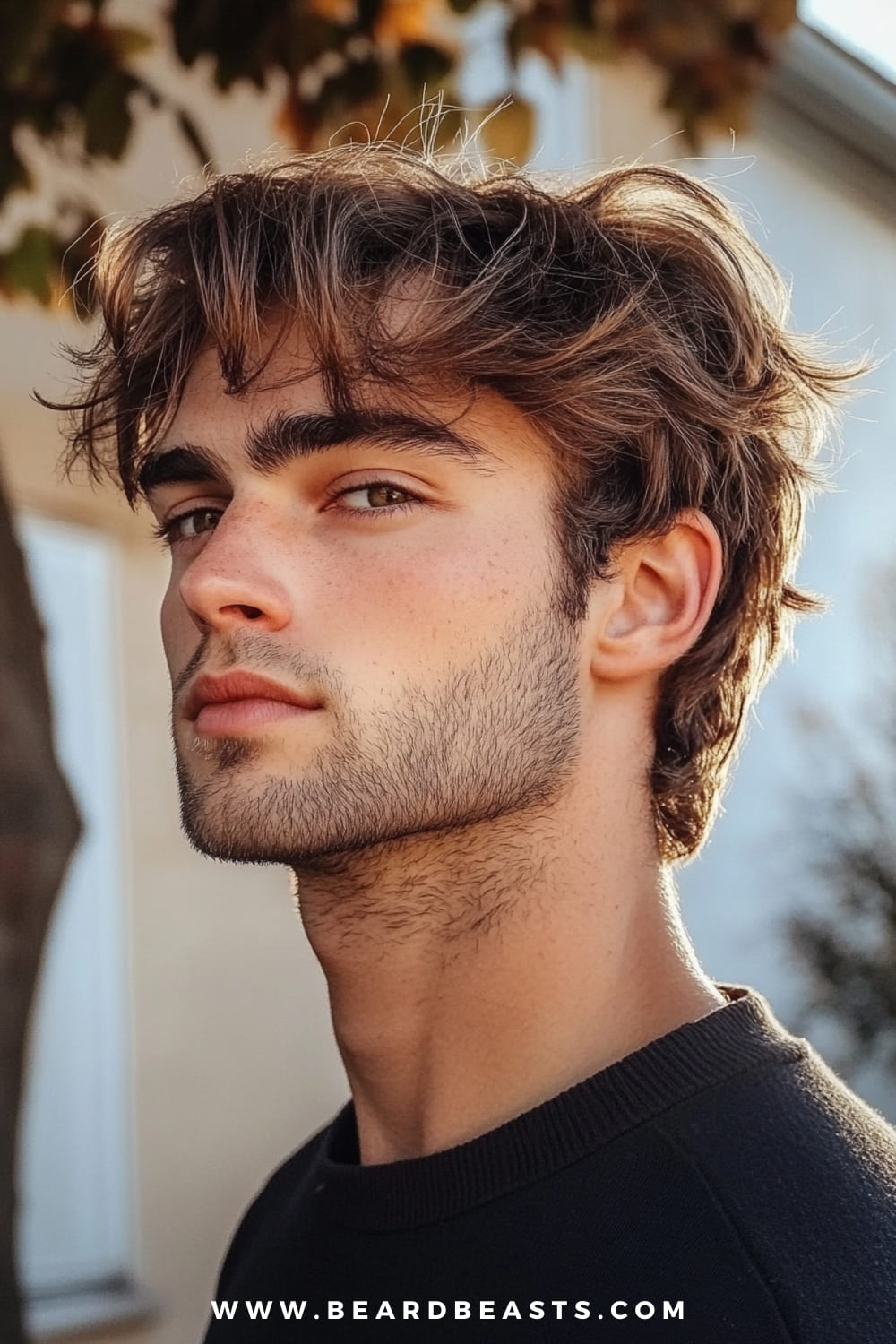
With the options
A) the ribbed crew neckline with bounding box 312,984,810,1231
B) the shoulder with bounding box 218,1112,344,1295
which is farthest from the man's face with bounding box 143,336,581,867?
the shoulder with bounding box 218,1112,344,1295

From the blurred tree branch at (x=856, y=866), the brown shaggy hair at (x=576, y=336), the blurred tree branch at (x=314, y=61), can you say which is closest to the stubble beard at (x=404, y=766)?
the brown shaggy hair at (x=576, y=336)

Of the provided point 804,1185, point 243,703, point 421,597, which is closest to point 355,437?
point 421,597

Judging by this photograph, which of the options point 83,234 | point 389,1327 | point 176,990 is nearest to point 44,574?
point 176,990

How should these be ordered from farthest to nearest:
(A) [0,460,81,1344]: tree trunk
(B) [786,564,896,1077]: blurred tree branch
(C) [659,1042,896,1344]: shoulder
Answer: (B) [786,564,896,1077]: blurred tree branch, (A) [0,460,81,1344]: tree trunk, (C) [659,1042,896,1344]: shoulder

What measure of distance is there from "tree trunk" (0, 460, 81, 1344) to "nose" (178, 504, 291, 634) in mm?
796

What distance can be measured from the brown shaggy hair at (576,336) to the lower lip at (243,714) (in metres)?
0.31

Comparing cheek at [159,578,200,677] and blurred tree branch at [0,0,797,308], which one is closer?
cheek at [159,578,200,677]

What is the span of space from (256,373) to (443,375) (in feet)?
0.63

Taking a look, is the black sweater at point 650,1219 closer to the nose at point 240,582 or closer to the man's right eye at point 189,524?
the nose at point 240,582

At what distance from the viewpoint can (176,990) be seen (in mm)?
4293

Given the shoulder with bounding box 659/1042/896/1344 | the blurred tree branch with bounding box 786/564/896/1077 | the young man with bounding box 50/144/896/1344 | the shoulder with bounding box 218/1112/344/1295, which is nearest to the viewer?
the shoulder with bounding box 659/1042/896/1344

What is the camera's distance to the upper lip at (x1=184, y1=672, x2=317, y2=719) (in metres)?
1.66

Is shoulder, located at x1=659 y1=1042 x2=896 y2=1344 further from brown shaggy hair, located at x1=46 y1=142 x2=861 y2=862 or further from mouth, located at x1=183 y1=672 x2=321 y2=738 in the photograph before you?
mouth, located at x1=183 y1=672 x2=321 y2=738

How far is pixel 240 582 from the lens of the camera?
5.47 feet
